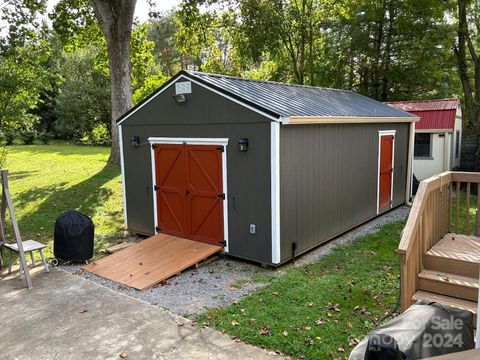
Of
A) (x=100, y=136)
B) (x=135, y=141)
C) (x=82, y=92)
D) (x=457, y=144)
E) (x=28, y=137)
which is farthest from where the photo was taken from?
(x=28, y=137)

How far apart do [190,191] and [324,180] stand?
261 centimetres

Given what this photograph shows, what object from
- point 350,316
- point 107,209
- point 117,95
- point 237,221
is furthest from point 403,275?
point 117,95

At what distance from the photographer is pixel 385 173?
1049 centimetres

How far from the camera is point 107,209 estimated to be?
439 inches

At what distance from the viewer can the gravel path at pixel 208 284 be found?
557 cm

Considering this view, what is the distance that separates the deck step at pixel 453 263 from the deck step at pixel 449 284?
56 millimetres

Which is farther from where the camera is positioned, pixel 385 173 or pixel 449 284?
pixel 385 173

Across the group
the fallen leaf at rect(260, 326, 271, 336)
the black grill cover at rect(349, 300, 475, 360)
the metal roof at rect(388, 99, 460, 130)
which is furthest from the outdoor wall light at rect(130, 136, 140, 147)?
the metal roof at rect(388, 99, 460, 130)

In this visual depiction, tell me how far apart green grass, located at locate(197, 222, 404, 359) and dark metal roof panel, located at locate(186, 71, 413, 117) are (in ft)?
8.68

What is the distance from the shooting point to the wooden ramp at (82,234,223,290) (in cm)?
645

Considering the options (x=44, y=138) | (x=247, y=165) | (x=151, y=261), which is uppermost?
(x=44, y=138)

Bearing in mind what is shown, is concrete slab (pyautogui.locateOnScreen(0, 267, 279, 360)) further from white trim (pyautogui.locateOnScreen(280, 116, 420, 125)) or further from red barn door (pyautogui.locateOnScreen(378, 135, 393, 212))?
red barn door (pyautogui.locateOnScreen(378, 135, 393, 212))

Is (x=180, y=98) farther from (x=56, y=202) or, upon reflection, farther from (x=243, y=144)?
(x=56, y=202)

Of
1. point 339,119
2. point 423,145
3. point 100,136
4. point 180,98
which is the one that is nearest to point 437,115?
point 423,145
